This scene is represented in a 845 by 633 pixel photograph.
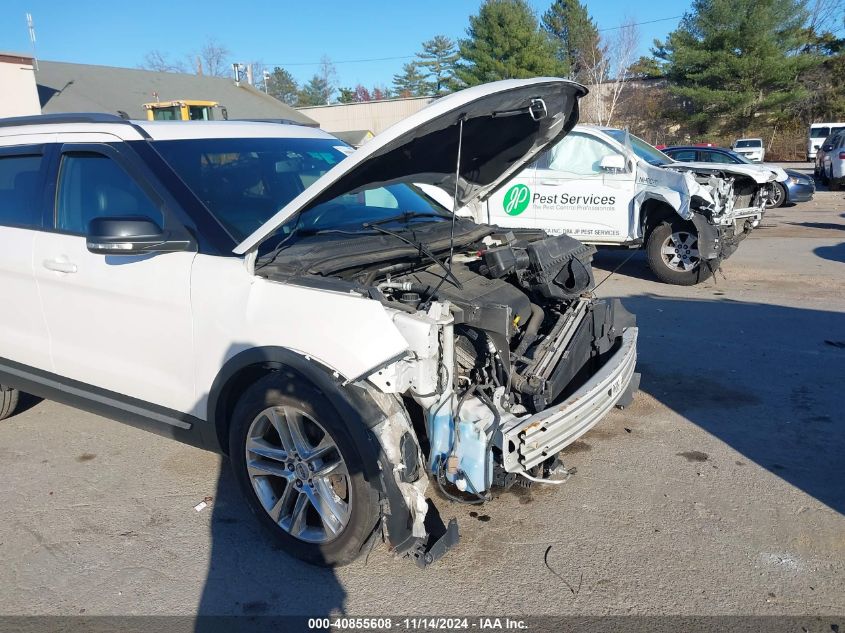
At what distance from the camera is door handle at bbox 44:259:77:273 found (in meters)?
3.58

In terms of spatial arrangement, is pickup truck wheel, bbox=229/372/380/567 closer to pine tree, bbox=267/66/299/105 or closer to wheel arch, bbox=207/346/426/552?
wheel arch, bbox=207/346/426/552

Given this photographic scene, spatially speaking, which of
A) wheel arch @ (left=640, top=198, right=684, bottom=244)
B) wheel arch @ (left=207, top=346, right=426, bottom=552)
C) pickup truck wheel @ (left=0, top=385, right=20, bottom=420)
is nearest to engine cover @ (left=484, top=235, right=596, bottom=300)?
wheel arch @ (left=207, top=346, right=426, bottom=552)

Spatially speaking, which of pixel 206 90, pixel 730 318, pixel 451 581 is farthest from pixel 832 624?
pixel 206 90

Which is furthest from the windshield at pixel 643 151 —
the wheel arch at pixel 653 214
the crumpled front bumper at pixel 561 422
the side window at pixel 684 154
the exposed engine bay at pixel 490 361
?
the crumpled front bumper at pixel 561 422

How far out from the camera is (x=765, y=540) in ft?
10.5

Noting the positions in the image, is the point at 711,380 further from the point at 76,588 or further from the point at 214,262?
the point at 76,588

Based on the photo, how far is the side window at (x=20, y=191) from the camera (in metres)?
3.88

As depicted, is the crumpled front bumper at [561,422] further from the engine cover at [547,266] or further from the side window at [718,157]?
the side window at [718,157]

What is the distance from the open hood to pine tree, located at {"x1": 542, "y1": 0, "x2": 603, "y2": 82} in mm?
47695

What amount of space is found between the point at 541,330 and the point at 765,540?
5.01 ft

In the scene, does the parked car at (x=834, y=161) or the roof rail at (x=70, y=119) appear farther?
the parked car at (x=834, y=161)

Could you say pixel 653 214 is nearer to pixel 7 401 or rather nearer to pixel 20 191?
pixel 20 191

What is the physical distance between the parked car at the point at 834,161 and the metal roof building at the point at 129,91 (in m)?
17.2

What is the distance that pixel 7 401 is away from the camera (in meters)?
4.83
